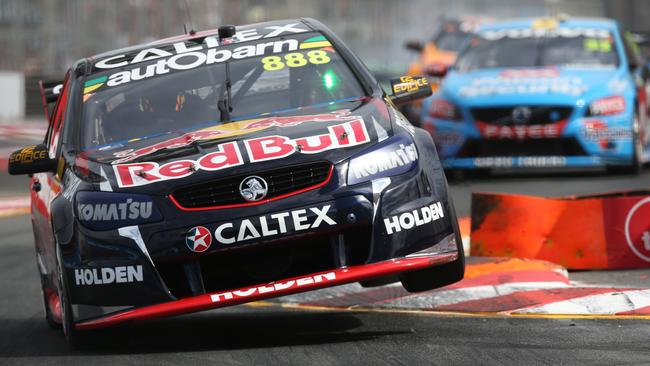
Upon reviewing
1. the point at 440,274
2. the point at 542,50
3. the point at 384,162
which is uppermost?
the point at 384,162

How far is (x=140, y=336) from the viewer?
6.53m

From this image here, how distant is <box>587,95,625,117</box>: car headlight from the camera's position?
12.8 metres

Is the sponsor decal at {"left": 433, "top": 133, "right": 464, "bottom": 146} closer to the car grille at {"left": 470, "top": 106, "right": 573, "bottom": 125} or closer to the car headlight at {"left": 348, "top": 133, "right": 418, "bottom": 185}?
the car grille at {"left": 470, "top": 106, "right": 573, "bottom": 125}

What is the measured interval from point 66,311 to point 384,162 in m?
1.46

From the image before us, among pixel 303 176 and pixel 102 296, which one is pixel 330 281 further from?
pixel 102 296

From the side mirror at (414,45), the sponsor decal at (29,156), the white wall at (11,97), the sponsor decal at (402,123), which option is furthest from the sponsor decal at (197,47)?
the white wall at (11,97)

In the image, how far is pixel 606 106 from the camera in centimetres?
1282

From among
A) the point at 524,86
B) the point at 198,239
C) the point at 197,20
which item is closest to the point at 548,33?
the point at 524,86

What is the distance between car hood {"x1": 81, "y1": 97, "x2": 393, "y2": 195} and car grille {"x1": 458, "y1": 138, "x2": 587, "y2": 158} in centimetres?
639

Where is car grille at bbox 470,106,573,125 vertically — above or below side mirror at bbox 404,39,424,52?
above

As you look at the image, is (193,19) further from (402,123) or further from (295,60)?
(402,123)

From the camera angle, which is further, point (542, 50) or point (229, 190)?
point (542, 50)

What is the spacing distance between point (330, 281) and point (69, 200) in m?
1.15

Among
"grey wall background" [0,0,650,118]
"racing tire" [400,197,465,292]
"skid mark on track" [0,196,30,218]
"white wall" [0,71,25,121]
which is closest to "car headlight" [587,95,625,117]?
"skid mark on track" [0,196,30,218]
